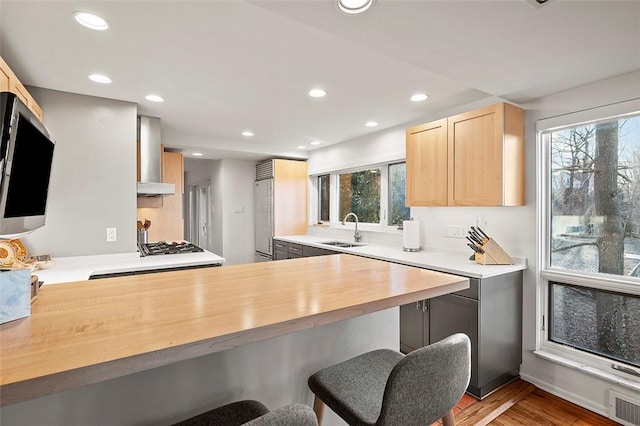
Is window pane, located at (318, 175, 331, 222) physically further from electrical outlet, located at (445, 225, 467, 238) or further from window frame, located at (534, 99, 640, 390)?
window frame, located at (534, 99, 640, 390)

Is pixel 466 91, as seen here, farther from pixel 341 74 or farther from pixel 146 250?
A: pixel 146 250

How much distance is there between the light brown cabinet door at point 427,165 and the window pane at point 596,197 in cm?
79

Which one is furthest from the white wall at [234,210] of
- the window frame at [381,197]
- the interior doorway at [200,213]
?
the window frame at [381,197]

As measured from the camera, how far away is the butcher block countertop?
0.61 m

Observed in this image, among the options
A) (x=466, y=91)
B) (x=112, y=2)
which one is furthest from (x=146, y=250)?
(x=466, y=91)

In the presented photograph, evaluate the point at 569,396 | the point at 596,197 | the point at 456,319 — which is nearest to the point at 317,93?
the point at 456,319

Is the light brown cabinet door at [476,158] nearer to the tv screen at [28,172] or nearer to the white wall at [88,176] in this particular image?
the tv screen at [28,172]

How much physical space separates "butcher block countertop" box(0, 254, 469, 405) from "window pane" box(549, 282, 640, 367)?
1687 millimetres

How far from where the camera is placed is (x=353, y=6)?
1.27 m

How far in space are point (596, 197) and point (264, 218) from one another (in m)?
4.18

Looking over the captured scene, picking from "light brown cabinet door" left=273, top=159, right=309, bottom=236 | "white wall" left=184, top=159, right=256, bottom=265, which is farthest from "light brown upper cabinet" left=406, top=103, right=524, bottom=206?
"white wall" left=184, top=159, right=256, bottom=265

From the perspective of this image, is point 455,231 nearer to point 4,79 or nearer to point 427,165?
point 427,165

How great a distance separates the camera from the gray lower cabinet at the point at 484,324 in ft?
7.36

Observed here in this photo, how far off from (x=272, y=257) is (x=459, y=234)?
9.60 feet
